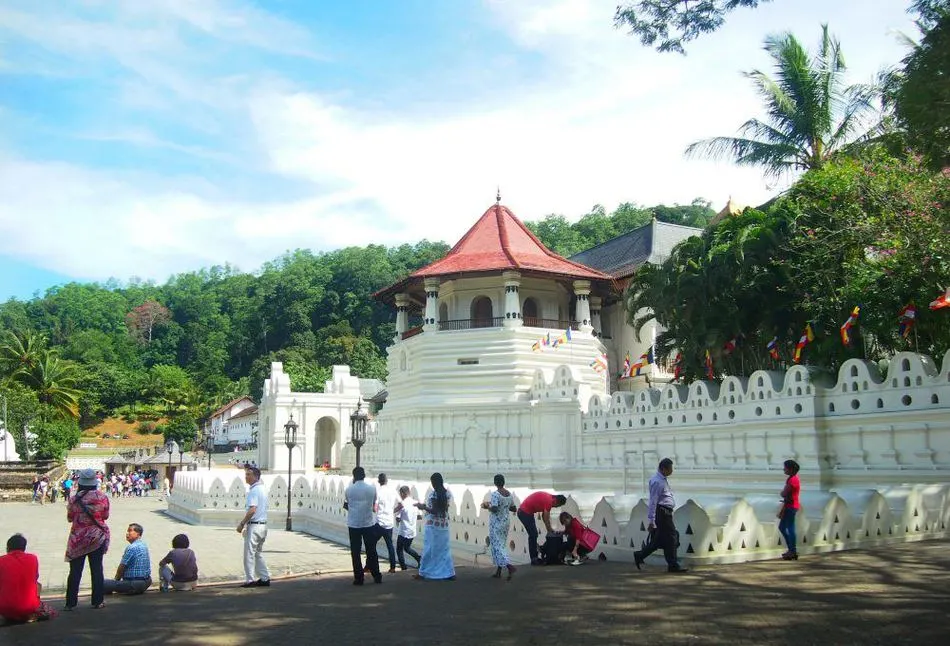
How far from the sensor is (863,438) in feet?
49.9

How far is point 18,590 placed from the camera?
8.35 metres

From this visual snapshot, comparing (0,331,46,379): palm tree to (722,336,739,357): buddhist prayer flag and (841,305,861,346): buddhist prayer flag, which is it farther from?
(841,305,861,346): buddhist prayer flag

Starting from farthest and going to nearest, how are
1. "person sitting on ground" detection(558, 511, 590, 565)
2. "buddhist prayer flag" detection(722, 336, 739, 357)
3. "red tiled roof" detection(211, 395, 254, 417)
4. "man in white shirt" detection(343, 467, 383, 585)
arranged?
"red tiled roof" detection(211, 395, 254, 417)
"buddhist prayer flag" detection(722, 336, 739, 357)
"person sitting on ground" detection(558, 511, 590, 565)
"man in white shirt" detection(343, 467, 383, 585)

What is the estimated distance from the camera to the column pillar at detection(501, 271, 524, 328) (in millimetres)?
31109

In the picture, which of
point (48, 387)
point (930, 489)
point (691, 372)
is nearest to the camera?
point (930, 489)

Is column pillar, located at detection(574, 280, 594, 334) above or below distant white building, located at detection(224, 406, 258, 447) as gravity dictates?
above

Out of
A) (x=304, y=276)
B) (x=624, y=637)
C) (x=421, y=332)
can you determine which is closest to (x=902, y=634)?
(x=624, y=637)

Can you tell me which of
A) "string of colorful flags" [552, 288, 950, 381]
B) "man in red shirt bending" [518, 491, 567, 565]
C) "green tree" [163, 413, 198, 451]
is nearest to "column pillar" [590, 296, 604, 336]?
"string of colorful flags" [552, 288, 950, 381]

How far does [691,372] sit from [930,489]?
11.6 m

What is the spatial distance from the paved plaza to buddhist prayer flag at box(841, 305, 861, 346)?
268 inches

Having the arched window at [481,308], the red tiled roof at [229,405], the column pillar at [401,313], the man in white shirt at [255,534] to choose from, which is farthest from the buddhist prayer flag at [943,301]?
the red tiled roof at [229,405]

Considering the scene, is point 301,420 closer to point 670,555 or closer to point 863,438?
point 863,438

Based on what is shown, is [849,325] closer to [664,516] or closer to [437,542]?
[664,516]

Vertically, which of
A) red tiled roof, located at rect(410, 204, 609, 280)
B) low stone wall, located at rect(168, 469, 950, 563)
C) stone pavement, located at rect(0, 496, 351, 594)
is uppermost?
red tiled roof, located at rect(410, 204, 609, 280)
